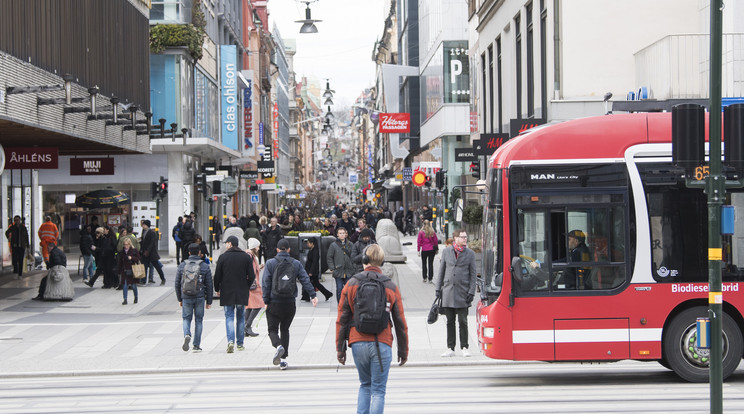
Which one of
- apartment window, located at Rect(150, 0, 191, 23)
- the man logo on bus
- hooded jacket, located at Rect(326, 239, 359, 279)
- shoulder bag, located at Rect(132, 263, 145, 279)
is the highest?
apartment window, located at Rect(150, 0, 191, 23)

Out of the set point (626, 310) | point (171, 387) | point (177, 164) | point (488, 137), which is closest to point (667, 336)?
point (626, 310)

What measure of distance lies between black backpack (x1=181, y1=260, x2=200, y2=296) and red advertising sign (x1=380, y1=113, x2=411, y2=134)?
4810cm

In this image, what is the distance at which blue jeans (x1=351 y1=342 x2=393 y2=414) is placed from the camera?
7.88 metres

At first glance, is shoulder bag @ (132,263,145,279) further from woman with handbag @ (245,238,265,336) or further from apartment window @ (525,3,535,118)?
apartment window @ (525,3,535,118)

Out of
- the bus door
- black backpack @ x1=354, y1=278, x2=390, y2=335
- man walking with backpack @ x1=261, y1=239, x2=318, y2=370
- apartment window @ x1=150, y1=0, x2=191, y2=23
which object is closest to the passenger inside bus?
the bus door

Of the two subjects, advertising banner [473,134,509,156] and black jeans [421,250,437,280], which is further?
black jeans [421,250,437,280]

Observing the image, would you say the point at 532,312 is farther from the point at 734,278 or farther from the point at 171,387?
the point at 171,387

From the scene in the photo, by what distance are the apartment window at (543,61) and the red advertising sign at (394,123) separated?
39.3 meters

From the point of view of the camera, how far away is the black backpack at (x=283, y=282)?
12609 mm

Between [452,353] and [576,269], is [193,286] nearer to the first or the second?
[452,353]

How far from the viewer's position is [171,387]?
12.0 meters

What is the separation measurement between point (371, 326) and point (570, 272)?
13.7 feet

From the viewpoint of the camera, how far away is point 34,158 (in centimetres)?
2473

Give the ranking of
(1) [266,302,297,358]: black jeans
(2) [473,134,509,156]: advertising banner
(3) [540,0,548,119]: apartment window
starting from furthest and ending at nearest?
(2) [473,134,509,156]: advertising banner, (3) [540,0,548,119]: apartment window, (1) [266,302,297,358]: black jeans
